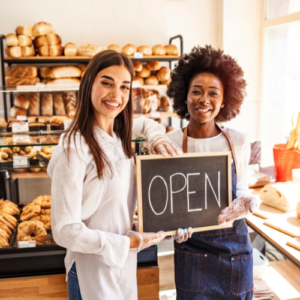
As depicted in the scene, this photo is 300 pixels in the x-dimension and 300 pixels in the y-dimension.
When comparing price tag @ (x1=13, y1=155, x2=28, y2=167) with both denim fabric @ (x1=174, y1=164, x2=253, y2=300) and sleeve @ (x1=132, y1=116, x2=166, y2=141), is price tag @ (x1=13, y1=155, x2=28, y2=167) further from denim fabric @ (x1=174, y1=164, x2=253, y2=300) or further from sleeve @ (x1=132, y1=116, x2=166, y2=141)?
denim fabric @ (x1=174, y1=164, x2=253, y2=300)

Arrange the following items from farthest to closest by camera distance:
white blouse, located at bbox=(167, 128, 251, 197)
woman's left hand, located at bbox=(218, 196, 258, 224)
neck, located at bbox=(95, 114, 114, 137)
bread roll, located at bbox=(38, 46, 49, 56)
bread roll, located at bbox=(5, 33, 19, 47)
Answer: bread roll, located at bbox=(38, 46, 49, 56) → bread roll, located at bbox=(5, 33, 19, 47) → white blouse, located at bbox=(167, 128, 251, 197) → woman's left hand, located at bbox=(218, 196, 258, 224) → neck, located at bbox=(95, 114, 114, 137)

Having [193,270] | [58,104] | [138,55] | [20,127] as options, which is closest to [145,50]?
[138,55]

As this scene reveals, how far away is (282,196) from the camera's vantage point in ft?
5.88

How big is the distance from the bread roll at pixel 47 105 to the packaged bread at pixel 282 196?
136 cm

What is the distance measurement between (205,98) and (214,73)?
163 millimetres

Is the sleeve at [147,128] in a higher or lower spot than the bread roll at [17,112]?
lower

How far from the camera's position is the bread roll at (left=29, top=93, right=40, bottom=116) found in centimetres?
169

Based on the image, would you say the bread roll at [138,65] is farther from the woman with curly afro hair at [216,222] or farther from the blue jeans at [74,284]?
the blue jeans at [74,284]

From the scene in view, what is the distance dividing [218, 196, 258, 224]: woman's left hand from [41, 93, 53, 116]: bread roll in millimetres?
1043

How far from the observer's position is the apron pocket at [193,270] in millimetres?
1346

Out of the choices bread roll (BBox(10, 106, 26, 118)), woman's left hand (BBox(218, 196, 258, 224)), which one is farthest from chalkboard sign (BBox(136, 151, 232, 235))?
bread roll (BBox(10, 106, 26, 118))

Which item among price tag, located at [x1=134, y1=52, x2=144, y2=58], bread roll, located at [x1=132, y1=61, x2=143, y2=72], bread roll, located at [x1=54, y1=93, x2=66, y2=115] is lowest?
bread roll, located at [x1=54, y1=93, x2=66, y2=115]

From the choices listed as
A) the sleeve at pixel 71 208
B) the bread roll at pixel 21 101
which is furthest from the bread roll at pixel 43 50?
the sleeve at pixel 71 208

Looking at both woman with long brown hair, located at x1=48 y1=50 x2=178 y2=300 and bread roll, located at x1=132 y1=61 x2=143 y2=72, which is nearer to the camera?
woman with long brown hair, located at x1=48 y1=50 x2=178 y2=300
